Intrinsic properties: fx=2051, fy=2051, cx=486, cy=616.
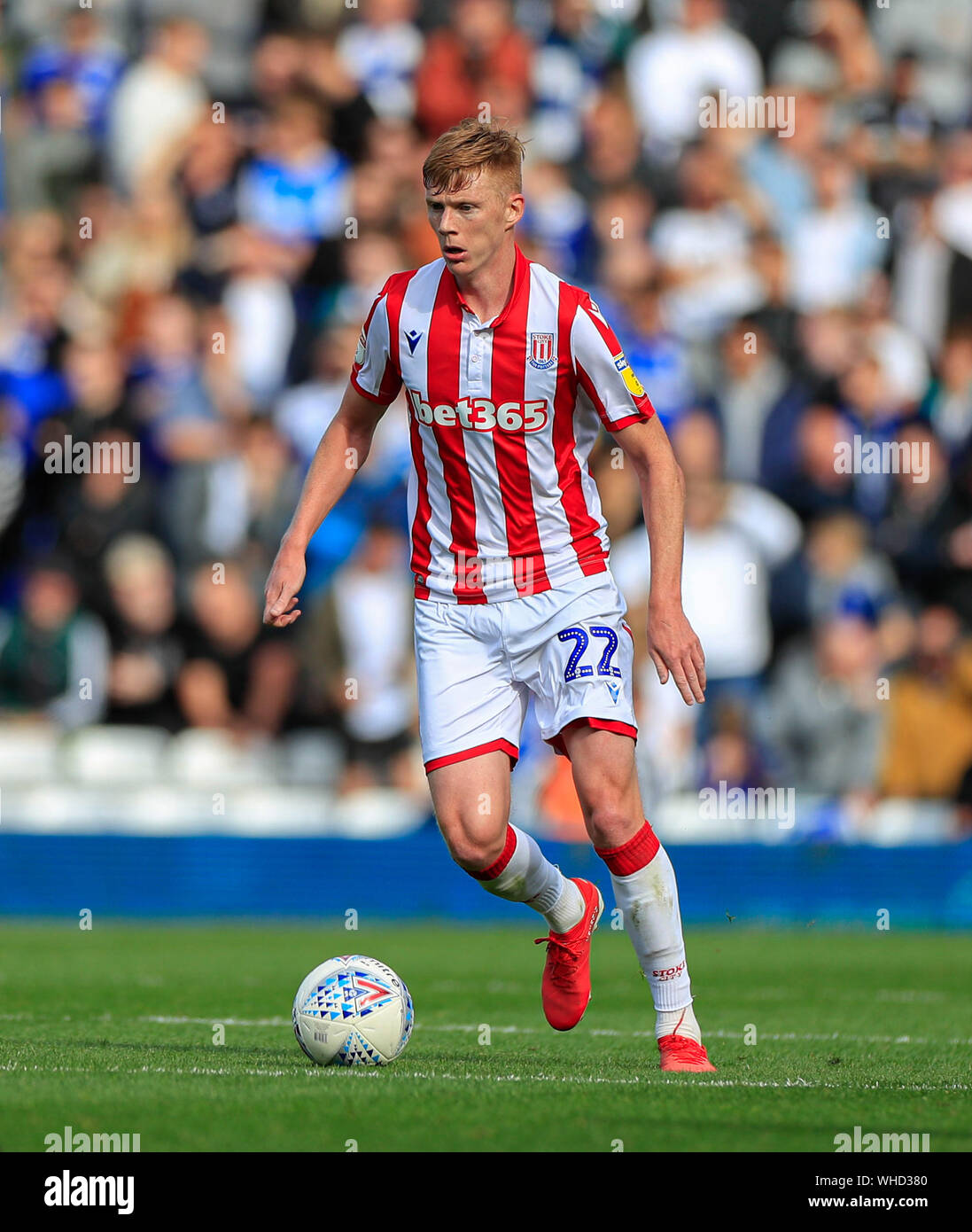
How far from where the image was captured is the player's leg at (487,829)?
6629 millimetres

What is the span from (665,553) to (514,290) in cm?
100

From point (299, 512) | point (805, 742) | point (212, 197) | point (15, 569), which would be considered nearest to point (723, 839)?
point (805, 742)

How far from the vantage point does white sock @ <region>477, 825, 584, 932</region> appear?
22.4 feet

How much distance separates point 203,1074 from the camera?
6.06 meters

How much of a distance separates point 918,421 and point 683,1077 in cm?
1071

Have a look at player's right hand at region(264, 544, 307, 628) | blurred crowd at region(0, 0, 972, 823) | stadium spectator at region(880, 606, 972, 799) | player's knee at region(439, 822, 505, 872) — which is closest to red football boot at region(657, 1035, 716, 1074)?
player's knee at region(439, 822, 505, 872)

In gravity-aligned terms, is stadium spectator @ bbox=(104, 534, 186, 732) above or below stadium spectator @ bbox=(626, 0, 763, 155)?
below

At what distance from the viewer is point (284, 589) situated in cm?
662

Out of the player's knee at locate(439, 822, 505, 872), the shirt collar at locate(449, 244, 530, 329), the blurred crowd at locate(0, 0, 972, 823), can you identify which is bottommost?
the player's knee at locate(439, 822, 505, 872)

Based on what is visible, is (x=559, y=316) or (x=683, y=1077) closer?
(x=683, y=1077)

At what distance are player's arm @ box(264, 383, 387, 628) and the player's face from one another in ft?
2.28

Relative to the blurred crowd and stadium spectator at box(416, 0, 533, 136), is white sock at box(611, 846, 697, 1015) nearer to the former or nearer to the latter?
the blurred crowd

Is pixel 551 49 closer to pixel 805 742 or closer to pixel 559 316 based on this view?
pixel 805 742

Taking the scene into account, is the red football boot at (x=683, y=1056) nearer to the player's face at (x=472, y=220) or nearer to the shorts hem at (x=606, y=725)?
the shorts hem at (x=606, y=725)
